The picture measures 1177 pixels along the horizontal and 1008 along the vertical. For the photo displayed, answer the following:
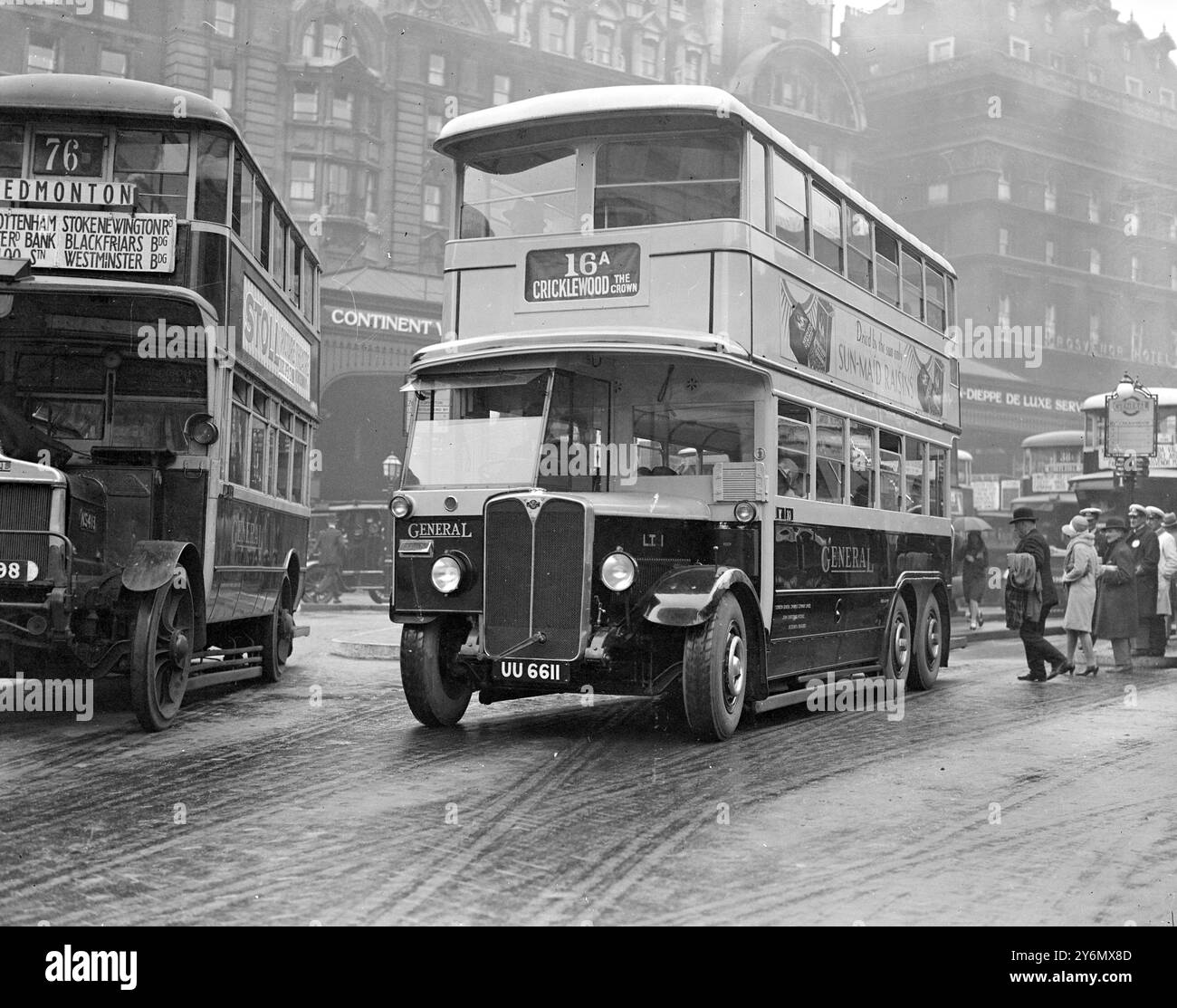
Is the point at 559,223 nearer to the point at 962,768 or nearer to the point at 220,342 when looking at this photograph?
the point at 220,342

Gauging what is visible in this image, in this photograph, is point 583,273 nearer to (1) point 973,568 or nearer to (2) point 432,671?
(2) point 432,671

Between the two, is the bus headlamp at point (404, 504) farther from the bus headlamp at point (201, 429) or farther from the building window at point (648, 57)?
the building window at point (648, 57)

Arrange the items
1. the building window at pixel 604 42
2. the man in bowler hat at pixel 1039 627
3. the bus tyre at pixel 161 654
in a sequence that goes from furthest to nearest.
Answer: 1. the building window at pixel 604 42
2. the man in bowler hat at pixel 1039 627
3. the bus tyre at pixel 161 654

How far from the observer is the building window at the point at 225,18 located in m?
47.8

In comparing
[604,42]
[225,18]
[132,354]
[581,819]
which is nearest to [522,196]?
[132,354]

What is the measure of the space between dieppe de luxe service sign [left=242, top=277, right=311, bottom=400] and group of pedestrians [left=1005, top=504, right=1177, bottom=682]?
7.86 meters

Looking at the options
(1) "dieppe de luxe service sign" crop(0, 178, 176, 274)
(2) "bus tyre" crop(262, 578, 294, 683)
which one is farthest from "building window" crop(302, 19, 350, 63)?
(1) "dieppe de luxe service sign" crop(0, 178, 176, 274)

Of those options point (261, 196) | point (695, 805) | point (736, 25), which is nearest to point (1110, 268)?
point (736, 25)

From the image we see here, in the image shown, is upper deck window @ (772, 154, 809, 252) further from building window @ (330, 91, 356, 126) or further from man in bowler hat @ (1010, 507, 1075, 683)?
building window @ (330, 91, 356, 126)

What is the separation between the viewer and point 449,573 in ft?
32.0

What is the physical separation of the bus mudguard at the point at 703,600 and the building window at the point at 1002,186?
63724 millimetres

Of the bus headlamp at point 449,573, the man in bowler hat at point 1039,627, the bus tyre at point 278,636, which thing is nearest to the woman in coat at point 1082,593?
the man in bowler hat at point 1039,627

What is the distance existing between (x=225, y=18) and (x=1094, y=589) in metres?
40.2

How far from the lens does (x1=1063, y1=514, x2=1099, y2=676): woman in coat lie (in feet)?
52.9
